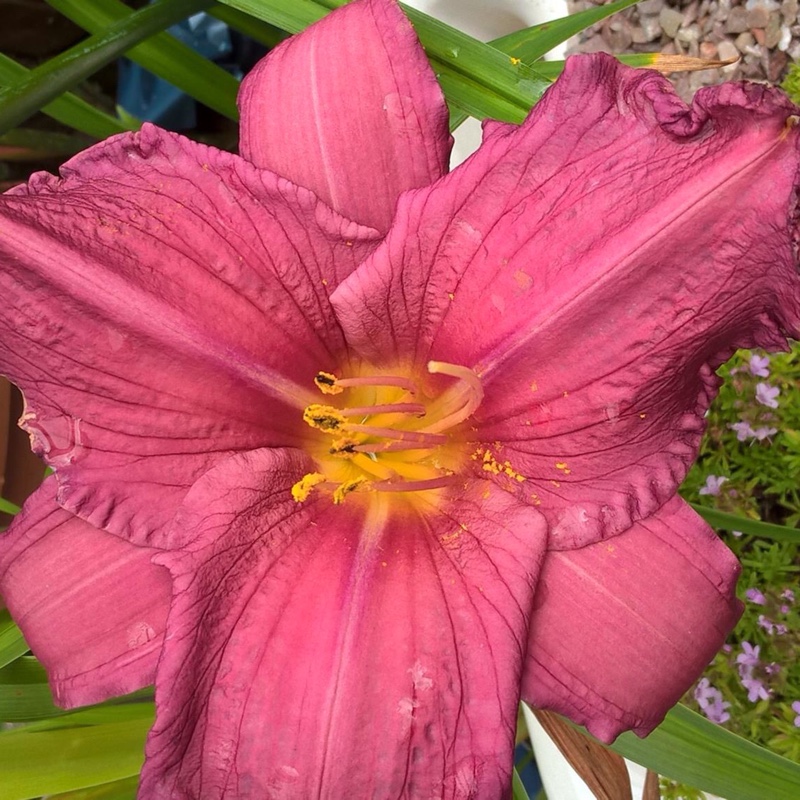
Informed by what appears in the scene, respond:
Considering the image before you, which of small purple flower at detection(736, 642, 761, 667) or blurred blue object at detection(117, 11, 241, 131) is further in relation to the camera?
blurred blue object at detection(117, 11, 241, 131)

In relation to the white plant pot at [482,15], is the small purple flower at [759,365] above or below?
below

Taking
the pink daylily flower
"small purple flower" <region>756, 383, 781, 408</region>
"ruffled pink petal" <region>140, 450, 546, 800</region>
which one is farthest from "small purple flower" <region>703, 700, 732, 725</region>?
"ruffled pink petal" <region>140, 450, 546, 800</region>

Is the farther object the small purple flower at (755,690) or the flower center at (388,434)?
the small purple flower at (755,690)

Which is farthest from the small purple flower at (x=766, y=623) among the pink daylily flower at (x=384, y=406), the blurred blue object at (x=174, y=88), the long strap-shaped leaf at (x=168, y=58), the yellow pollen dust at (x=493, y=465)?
the blurred blue object at (x=174, y=88)

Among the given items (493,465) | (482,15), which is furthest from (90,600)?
(482,15)

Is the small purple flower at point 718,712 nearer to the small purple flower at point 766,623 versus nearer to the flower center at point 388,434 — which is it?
the small purple flower at point 766,623

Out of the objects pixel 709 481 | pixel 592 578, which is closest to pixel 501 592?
pixel 592 578

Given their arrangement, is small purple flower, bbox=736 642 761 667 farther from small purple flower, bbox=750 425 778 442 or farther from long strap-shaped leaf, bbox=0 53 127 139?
long strap-shaped leaf, bbox=0 53 127 139
